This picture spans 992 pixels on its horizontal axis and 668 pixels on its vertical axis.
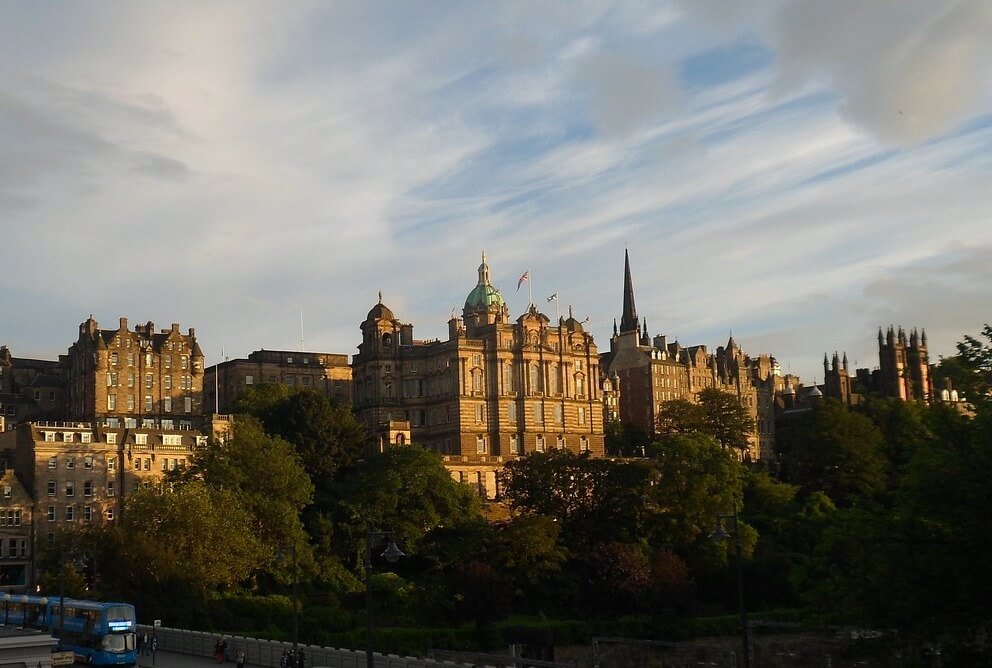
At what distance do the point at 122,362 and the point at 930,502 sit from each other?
377 feet

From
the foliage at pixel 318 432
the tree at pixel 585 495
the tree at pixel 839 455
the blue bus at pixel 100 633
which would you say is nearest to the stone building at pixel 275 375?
the foliage at pixel 318 432

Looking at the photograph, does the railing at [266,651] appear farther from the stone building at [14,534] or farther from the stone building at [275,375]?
the stone building at [275,375]

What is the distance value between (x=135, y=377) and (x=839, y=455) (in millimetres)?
77575

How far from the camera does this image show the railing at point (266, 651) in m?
59.2

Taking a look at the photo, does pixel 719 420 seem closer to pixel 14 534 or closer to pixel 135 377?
pixel 135 377

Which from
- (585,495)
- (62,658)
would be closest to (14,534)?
(585,495)

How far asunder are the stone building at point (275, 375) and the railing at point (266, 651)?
82431mm

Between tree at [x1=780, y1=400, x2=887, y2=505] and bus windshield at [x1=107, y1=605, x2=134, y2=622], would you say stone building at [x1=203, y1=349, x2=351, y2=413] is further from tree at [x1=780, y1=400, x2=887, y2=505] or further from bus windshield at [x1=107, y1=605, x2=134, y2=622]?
bus windshield at [x1=107, y1=605, x2=134, y2=622]

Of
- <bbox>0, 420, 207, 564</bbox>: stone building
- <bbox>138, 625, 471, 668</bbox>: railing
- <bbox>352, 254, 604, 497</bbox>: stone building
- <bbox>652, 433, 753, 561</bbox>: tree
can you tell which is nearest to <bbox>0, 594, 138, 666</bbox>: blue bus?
<bbox>138, 625, 471, 668</bbox>: railing

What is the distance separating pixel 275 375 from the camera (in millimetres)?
163375

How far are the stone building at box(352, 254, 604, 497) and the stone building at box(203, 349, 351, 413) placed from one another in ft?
30.5

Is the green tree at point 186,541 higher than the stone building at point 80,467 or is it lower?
lower

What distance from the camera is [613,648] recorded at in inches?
4003

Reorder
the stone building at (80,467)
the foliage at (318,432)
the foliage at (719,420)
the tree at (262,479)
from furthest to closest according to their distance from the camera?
the foliage at (719,420) < the foliage at (318,432) < the stone building at (80,467) < the tree at (262,479)
